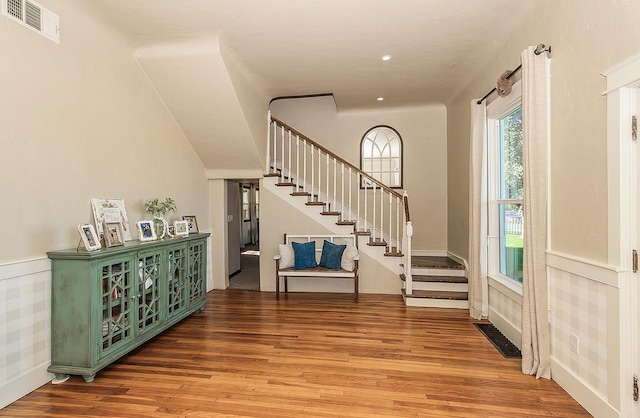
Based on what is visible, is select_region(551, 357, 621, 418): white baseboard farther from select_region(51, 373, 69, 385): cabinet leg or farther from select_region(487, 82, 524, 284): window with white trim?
select_region(51, 373, 69, 385): cabinet leg

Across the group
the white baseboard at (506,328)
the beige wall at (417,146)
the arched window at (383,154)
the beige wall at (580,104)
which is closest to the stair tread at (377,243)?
the beige wall at (417,146)

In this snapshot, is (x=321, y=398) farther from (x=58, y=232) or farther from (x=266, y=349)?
(x=58, y=232)

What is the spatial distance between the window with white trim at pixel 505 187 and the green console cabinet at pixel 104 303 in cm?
385

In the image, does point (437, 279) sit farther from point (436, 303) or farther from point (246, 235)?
point (246, 235)

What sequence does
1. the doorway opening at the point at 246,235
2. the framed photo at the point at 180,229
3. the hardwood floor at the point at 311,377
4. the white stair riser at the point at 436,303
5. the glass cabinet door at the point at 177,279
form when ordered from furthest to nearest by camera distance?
the doorway opening at the point at 246,235 < the white stair riser at the point at 436,303 < the framed photo at the point at 180,229 < the glass cabinet door at the point at 177,279 < the hardwood floor at the point at 311,377

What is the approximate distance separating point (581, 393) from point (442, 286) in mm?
2392

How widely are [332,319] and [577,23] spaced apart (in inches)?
144

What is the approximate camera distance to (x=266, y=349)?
3111 millimetres

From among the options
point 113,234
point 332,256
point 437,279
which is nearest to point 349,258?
point 332,256

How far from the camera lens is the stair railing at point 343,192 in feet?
16.5

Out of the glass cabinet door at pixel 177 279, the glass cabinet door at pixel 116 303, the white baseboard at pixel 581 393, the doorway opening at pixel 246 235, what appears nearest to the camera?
the white baseboard at pixel 581 393

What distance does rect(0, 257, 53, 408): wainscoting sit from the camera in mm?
2254

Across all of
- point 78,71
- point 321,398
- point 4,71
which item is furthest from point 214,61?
point 321,398

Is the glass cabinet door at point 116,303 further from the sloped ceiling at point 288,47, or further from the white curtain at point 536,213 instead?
the white curtain at point 536,213
